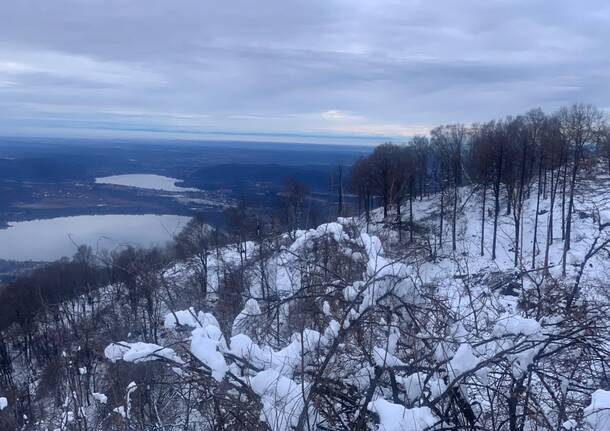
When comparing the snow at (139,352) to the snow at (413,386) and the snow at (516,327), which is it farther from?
the snow at (516,327)

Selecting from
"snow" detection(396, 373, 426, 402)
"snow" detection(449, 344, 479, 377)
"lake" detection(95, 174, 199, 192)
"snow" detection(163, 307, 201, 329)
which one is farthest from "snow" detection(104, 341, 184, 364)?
"lake" detection(95, 174, 199, 192)

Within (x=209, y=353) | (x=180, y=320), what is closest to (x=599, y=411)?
(x=209, y=353)

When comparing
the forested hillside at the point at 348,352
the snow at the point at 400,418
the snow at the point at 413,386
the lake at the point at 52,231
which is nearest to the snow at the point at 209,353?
the forested hillside at the point at 348,352

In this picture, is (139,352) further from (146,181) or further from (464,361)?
(146,181)

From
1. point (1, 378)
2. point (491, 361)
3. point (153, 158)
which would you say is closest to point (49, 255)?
point (1, 378)

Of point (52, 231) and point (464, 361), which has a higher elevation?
point (464, 361)

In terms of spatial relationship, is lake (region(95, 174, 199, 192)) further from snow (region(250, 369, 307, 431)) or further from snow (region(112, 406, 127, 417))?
snow (region(250, 369, 307, 431))
